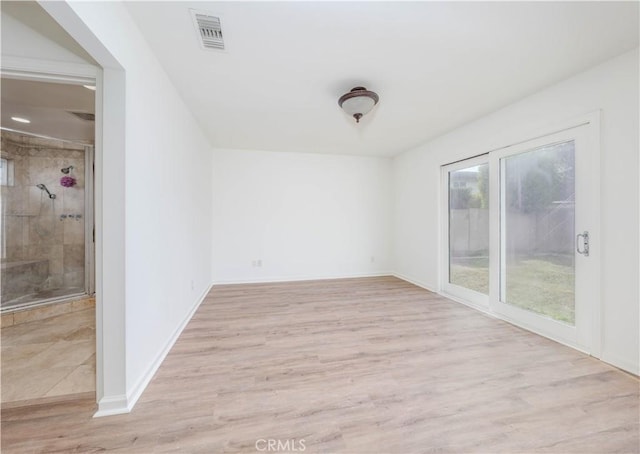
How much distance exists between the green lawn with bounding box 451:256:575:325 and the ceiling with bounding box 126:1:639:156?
1826 millimetres

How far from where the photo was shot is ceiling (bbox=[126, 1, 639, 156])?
159cm

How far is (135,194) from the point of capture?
1.65 m

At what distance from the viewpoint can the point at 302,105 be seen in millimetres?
2889

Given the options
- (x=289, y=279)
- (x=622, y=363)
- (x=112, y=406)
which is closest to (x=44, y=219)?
(x=112, y=406)

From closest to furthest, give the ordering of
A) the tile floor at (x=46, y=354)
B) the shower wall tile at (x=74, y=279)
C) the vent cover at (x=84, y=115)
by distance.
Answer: the tile floor at (x=46, y=354) < the vent cover at (x=84, y=115) < the shower wall tile at (x=74, y=279)

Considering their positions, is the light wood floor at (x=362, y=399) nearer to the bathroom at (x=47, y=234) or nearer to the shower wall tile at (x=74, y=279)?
the bathroom at (x=47, y=234)

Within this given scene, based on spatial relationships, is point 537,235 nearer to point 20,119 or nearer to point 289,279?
point 289,279

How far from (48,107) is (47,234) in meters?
2.06

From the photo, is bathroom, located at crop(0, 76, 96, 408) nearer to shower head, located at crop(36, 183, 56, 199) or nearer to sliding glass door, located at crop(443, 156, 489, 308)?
shower head, located at crop(36, 183, 56, 199)

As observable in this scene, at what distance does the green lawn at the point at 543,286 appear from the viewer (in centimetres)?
246

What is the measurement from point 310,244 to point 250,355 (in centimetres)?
305

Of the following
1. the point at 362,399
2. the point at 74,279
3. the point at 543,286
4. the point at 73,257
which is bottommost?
the point at 362,399

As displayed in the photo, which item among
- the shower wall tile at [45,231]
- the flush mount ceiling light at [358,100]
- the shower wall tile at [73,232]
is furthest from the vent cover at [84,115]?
the flush mount ceiling light at [358,100]

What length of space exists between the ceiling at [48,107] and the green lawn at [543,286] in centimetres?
474
